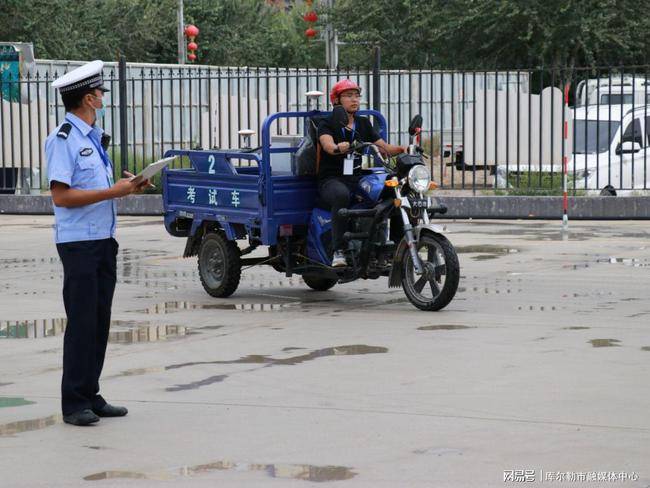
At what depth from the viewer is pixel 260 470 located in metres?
6.14

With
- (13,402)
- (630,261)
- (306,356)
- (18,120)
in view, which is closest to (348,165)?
(306,356)

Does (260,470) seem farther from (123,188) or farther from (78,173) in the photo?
(78,173)

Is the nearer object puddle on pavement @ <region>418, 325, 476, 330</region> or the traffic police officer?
the traffic police officer

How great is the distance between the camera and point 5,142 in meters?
24.4

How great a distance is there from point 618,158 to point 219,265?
10.8 m

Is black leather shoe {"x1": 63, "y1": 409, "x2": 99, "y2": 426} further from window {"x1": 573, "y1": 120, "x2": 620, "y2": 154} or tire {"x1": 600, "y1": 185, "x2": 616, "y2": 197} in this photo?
window {"x1": 573, "y1": 120, "x2": 620, "y2": 154}

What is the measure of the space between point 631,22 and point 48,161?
3375 cm

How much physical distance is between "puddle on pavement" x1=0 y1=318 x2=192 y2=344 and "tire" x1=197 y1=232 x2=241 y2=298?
4.64ft

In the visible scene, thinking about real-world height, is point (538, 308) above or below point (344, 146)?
below

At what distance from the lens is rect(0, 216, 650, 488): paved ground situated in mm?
6211

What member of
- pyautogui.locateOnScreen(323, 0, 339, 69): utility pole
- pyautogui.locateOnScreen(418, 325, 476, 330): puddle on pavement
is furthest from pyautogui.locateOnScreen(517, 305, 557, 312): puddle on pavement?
pyautogui.locateOnScreen(323, 0, 339, 69): utility pole

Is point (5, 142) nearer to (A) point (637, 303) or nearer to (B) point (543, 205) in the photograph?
(B) point (543, 205)

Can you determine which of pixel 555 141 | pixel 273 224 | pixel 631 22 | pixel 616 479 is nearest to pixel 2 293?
pixel 273 224

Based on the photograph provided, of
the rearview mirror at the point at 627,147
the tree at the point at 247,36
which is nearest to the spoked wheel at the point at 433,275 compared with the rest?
the rearview mirror at the point at 627,147
